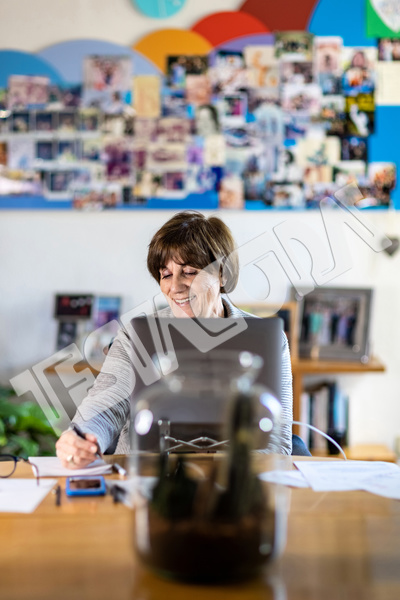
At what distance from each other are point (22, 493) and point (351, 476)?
64cm

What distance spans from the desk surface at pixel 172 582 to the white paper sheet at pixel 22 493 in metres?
0.02

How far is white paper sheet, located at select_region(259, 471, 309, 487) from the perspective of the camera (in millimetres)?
1320

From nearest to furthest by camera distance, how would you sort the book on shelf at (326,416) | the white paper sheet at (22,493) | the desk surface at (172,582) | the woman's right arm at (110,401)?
the desk surface at (172,582) < the white paper sheet at (22,493) < the woman's right arm at (110,401) < the book on shelf at (326,416)

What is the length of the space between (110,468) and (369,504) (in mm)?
527

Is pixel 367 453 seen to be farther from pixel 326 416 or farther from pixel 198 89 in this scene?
pixel 198 89

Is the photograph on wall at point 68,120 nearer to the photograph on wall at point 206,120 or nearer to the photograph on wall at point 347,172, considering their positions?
the photograph on wall at point 206,120

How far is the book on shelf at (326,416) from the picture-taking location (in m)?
3.02

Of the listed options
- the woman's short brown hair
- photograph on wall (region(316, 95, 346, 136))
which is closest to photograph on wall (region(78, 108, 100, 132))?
photograph on wall (region(316, 95, 346, 136))

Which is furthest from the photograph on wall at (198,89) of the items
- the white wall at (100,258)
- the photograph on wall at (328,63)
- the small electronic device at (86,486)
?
the small electronic device at (86,486)

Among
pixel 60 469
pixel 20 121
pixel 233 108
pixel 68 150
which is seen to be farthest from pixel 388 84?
pixel 60 469

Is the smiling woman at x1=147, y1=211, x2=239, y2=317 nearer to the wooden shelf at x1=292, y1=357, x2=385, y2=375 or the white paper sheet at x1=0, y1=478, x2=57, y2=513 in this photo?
the white paper sheet at x1=0, y1=478, x2=57, y2=513

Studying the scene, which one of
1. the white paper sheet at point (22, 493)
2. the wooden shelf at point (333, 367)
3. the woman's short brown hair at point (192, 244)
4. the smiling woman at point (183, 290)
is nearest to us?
the white paper sheet at point (22, 493)

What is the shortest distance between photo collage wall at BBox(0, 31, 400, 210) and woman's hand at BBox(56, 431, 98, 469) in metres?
1.85

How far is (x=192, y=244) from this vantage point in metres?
1.91
